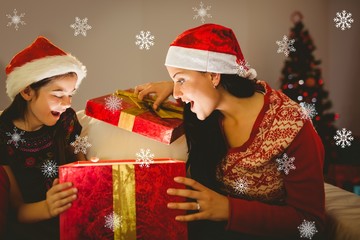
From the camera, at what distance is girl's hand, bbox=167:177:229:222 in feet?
2.87

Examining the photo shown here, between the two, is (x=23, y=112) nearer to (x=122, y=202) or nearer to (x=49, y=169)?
(x=49, y=169)

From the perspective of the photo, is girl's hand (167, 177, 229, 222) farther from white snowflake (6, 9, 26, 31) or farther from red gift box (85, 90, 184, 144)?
white snowflake (6, 9, 26, 31)

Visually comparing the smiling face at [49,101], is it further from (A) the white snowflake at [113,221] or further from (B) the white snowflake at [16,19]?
(B) the white snowflake at [16,19]

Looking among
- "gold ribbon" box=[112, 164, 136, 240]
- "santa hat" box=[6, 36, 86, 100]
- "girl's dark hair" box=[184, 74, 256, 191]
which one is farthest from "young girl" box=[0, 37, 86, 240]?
"girl's dark hair" box=[184, 74, 256, 191]

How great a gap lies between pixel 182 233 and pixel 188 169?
1.33ft

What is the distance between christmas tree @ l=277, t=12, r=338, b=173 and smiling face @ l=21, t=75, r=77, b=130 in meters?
1.83

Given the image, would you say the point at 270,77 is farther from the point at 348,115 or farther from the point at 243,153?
the point at 243,153

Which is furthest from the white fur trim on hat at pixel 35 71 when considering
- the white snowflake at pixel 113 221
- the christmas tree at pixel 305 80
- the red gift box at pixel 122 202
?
the christmas tree at pixel 305 80

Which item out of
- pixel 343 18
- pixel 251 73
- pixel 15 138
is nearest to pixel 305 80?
pixel 343 18

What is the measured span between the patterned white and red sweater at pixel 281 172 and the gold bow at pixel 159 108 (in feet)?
0.97

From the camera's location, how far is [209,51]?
3.20 ft

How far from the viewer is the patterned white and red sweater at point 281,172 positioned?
934 mm

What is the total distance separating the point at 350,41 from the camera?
2.97 m

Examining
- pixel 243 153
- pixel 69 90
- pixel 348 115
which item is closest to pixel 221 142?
pixel 243 153
